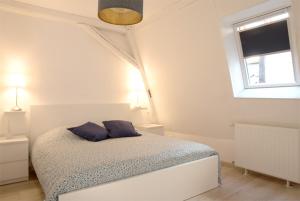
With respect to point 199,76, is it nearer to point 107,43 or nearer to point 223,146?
point 223,146

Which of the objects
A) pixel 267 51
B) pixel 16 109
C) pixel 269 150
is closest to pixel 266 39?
pixel 267 51

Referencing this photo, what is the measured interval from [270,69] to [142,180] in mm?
2358

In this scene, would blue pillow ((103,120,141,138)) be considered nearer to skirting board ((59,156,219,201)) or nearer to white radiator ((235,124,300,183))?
skirting board ((59,156,219,201))

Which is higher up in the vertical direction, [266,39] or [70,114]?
[266,39]

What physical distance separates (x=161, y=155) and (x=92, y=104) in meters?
1.96

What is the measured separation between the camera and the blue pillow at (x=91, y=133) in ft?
10.1

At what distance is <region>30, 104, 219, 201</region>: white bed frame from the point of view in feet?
6.59

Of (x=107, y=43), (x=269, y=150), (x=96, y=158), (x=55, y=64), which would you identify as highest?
(x=107, y=43)

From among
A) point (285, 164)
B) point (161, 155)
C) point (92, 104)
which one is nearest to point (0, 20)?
point (92, 104)

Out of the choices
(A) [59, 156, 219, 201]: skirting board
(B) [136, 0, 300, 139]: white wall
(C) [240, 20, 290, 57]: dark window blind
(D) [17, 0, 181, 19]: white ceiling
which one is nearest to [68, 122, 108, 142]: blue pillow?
(A) [59, 156, 219, 201]: skirting board

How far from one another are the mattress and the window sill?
1.06 m

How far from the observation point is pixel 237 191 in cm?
273

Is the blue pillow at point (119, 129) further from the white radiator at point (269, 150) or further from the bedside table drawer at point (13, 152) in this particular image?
the white radiator at point (269, 150)

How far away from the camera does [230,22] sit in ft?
10.0
